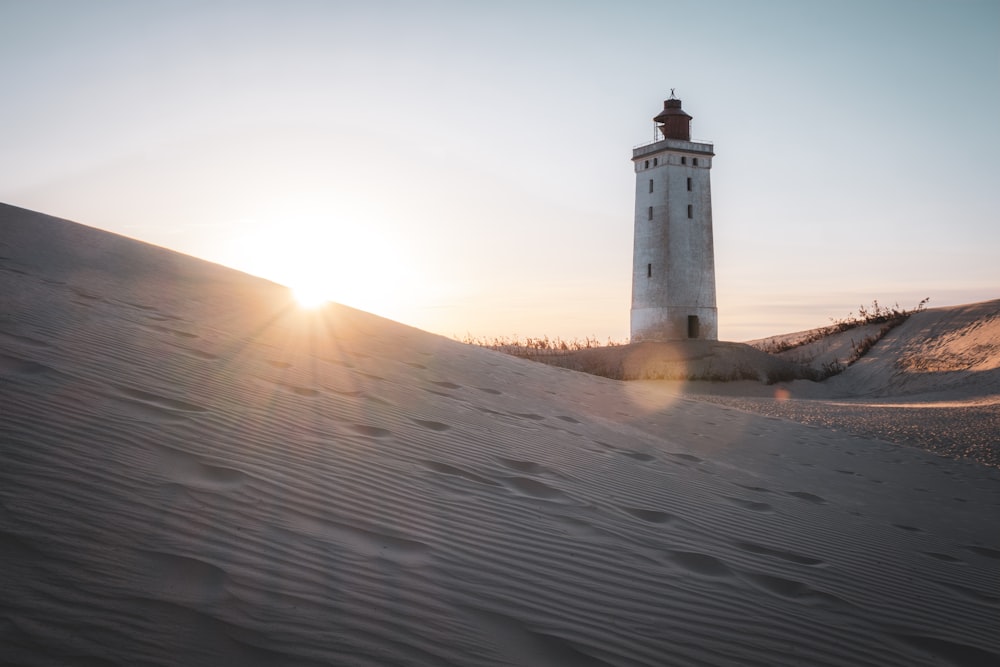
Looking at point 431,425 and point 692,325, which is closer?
point 431,425

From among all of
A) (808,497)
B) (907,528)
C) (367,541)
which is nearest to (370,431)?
(367,541)

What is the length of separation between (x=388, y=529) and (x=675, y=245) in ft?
85.8

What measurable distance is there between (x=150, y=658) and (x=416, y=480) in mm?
1926

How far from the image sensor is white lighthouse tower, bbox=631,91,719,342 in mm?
27484

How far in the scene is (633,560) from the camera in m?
3.03

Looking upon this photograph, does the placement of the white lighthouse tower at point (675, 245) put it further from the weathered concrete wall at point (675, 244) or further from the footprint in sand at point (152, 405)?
the footprint in sand at point (152, 405)

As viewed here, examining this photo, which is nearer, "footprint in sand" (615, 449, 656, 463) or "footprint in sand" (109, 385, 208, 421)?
"footprint in sand" (109, 385, 208, 421)

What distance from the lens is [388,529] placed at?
281 cm

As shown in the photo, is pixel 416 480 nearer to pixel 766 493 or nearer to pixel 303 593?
pixel 303 593

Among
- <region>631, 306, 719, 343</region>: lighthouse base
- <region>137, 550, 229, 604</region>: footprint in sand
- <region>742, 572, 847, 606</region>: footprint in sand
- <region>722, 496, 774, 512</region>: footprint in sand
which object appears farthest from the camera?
<region>631, 306, 719, 343</region>: lighthouse base

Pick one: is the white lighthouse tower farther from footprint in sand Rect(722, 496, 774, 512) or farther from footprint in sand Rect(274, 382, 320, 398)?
footprint in sand Rect(274, 382, 320, 398)

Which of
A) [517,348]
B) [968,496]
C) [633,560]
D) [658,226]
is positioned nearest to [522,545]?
[633,560]

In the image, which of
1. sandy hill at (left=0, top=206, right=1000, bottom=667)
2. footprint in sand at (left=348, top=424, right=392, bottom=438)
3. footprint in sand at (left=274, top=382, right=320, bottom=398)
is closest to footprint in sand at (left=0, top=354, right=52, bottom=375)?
sandy hill at (left=0, top=206, right=1000, bottom=667)

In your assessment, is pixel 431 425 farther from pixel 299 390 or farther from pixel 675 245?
pixel 675 245
